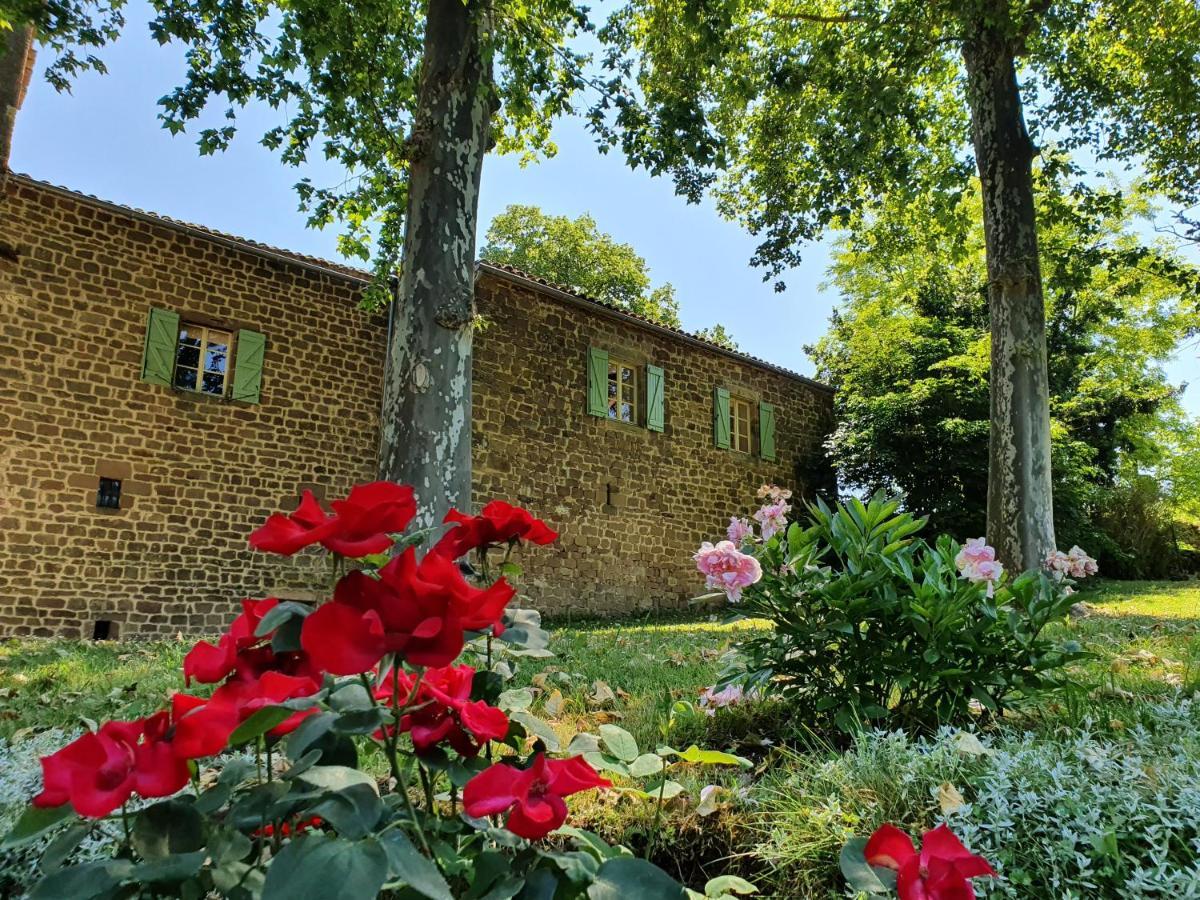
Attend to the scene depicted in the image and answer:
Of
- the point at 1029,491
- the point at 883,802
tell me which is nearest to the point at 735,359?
the point at 1029,491

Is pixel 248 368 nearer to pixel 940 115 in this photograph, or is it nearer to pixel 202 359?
pixel 202 359

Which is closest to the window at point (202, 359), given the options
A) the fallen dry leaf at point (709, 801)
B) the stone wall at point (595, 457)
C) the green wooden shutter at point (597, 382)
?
the stone wall at point (595, 457)

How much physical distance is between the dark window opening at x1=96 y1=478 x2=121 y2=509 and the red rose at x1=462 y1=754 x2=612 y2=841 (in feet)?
28.8

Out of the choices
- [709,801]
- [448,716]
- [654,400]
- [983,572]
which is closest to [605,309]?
[654,400]

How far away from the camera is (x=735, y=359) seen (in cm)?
1408

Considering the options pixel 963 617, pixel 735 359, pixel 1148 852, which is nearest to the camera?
pixel 1148 852

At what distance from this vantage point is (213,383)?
8.91 metres

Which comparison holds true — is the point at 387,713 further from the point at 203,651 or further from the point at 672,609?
the point at 672,609

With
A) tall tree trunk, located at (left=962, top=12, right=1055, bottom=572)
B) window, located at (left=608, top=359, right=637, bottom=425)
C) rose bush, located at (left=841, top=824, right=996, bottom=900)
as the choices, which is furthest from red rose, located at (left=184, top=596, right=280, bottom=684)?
window, located at (left=608, top=359, right=637, bottom=425)

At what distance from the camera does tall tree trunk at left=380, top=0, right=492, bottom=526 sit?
14.3ft

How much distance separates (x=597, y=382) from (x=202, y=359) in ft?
18.6

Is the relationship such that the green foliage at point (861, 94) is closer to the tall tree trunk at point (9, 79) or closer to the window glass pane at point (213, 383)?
the tall tree trunk at point (9, 79)

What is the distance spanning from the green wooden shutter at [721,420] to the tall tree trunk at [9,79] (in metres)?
10.9

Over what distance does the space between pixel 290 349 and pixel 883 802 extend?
9.17 m
